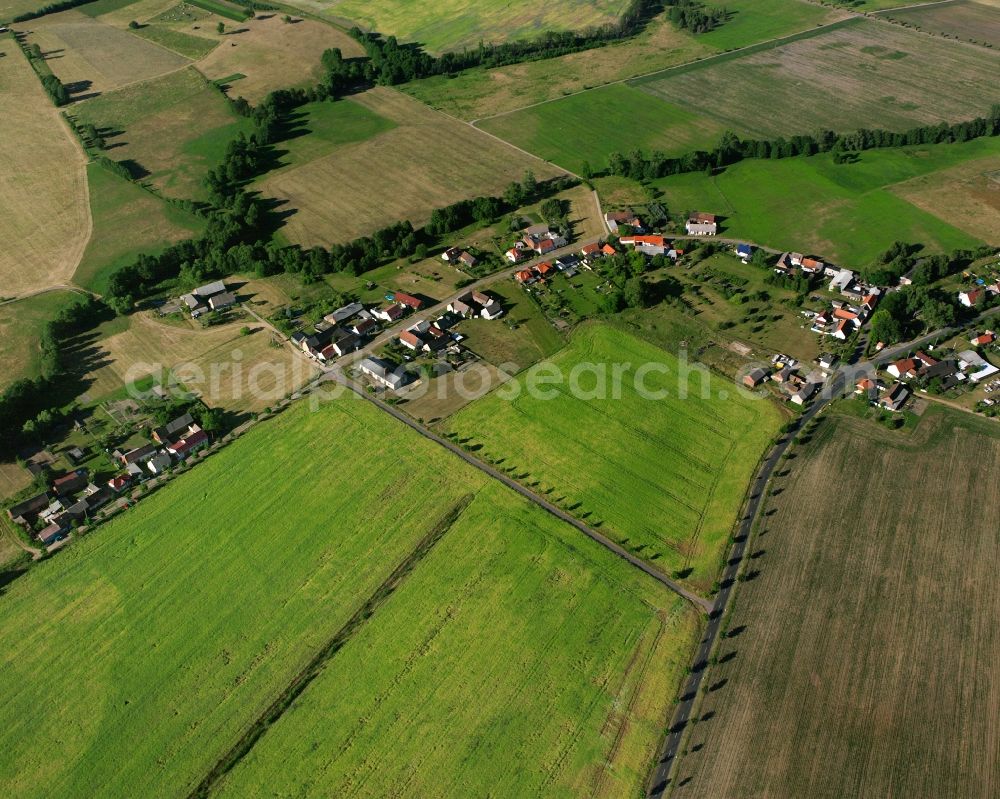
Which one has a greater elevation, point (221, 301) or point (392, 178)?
point (392, 178)

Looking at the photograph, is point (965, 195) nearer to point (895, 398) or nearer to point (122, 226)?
point (895, 398)

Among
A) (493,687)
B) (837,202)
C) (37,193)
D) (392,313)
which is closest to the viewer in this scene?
(493,687)

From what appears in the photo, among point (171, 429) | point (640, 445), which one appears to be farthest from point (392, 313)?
point (640, 445)

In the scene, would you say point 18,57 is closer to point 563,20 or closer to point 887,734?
point 563,20

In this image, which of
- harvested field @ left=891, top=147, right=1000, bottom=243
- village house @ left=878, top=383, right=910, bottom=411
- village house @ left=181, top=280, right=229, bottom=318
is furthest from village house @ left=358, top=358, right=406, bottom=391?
harvested field @ left=891, top=147, right=1000, bottom=243

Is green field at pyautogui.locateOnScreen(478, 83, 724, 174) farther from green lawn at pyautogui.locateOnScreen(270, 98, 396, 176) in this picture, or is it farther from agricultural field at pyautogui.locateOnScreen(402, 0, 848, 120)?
green lawn at pyautogui.locateOnScreen(270, 98, 396, 176)
